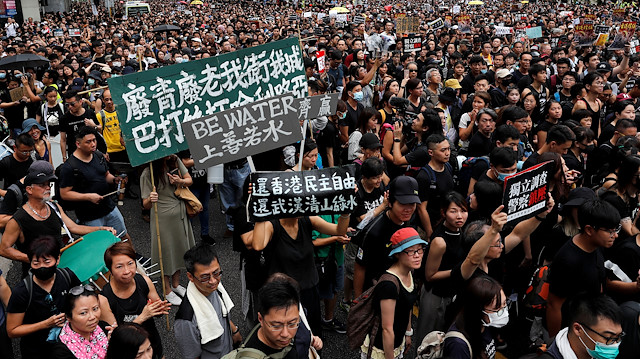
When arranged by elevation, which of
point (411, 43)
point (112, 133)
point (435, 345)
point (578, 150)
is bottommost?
point (435, 345)

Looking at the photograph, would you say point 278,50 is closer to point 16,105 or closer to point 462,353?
point 462,353

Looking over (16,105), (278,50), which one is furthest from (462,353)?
(16,105)

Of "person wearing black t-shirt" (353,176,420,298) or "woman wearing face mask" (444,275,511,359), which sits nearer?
"woman wearing face mask" (444,275,511,359)

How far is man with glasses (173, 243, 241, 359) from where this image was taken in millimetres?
3676

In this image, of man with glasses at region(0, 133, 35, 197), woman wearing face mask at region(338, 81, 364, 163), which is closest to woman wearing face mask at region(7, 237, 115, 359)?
man with glasses at region(0, 133, 35, 197)

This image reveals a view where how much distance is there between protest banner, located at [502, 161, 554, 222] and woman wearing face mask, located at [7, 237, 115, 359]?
3117 millimetres

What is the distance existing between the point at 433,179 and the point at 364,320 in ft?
7.40

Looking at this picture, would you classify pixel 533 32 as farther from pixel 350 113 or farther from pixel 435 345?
pixel 435 345

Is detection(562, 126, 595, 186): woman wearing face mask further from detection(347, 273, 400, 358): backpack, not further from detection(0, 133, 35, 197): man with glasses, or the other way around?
detection(0, 133, 35, 197): man with glasses

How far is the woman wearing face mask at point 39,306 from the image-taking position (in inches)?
150

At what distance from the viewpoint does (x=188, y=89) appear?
17.8ft

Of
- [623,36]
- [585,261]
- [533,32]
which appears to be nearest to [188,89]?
[585,261]

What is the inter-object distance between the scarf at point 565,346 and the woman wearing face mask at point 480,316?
34 cm

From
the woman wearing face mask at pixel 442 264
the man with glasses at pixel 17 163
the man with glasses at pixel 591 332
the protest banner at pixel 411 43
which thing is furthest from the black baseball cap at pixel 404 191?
the protest banner at pixel 411 43
